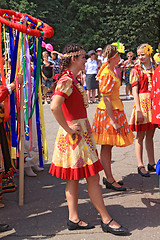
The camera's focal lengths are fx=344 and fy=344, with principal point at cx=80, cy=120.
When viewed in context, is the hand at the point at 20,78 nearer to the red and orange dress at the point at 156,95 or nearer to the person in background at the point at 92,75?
the red and orange dress at the point at 156,95

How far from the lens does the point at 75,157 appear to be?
318 centimetres

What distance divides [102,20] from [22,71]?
2379cm

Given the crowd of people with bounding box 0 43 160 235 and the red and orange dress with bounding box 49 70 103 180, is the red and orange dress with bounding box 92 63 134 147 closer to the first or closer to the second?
the crowd of people with bounding box 0 43 160 235

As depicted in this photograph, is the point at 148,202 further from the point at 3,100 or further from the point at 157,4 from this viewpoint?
the point at 157,4

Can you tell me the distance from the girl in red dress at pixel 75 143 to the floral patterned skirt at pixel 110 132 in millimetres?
921

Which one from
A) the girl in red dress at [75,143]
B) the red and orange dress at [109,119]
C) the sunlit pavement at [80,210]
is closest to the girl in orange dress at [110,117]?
the red and orange dress at [109,119]

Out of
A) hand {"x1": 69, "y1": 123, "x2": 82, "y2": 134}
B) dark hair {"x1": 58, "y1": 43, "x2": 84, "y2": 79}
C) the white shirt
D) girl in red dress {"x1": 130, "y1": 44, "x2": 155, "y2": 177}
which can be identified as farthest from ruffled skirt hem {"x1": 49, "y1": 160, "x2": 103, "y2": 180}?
the white shirt

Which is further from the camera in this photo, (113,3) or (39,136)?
(113,3)

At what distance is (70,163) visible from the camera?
320 cm

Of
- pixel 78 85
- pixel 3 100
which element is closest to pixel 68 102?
pixel 78 85

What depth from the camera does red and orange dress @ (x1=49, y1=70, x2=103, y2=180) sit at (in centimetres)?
319

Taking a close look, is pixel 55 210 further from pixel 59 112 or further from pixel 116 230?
pixel 59 112

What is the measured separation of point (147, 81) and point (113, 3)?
78.6ft

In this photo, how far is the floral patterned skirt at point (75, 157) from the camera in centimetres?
319
